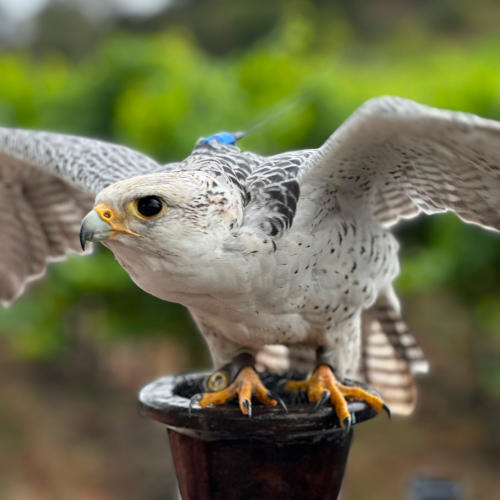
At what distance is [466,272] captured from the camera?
526cm

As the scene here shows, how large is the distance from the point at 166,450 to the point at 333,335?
4698 mm

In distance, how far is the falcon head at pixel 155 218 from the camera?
4.82 ft

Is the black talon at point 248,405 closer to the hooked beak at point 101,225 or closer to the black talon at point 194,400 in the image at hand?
the black talon at point 194,400

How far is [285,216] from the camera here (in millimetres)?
1693

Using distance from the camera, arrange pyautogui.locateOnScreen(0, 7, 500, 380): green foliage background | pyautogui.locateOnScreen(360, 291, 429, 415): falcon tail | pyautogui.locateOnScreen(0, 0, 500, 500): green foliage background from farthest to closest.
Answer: pyautogui.locateOnScreen(0, 0, 500, 500): green foliage background < pyautogui.locateOnScreen(0, 7, 500, 380): green foliage background < pyautogui.locateOnScreen(360, 291, 429, 415): falcon tail

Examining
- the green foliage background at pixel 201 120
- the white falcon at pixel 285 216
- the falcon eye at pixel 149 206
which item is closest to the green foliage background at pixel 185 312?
the green foliage background at pixel 201 120

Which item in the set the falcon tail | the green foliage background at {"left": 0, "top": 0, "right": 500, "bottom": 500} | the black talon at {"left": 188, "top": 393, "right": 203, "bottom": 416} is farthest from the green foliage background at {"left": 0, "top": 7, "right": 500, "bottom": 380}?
the black talon at {"left": 188, "top": 393, "right": 203, "bottom": 416}

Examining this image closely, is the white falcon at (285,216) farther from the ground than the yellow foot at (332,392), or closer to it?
farther from the ground

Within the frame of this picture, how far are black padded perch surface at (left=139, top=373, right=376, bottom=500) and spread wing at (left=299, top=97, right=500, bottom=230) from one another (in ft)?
2.01

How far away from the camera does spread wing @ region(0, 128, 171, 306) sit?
230 cm

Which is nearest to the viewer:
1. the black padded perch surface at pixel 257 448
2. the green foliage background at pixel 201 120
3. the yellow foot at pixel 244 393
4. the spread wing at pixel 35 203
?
the black padded perch surface at pixel 257 448

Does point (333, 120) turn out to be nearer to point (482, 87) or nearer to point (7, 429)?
point (482, 87)

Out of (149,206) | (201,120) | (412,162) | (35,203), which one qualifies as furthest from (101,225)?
(201,120)

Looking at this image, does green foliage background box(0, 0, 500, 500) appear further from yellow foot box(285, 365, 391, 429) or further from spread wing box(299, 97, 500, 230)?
yellow foot box(285, 365, 391, 429)
